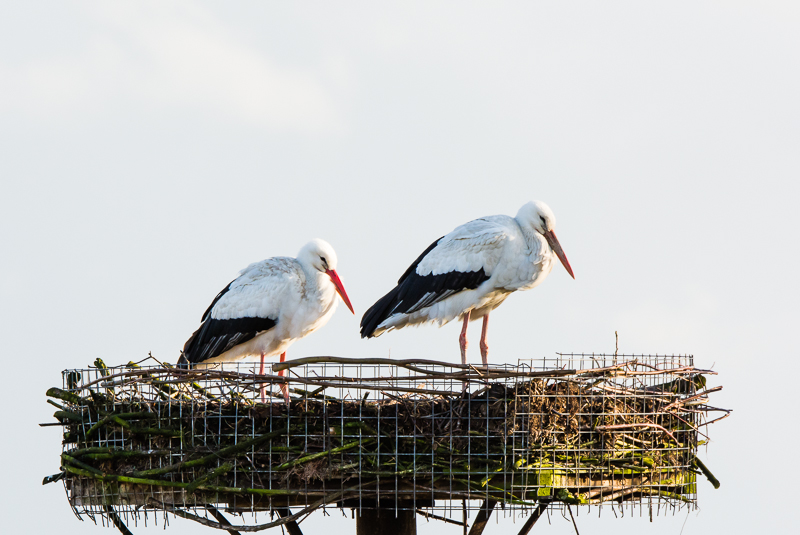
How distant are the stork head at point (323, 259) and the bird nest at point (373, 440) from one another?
6.89ft

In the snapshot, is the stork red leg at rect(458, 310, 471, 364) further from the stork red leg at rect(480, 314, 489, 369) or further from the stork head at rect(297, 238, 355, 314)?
the stork head at rect(297, 238, 355, 314)

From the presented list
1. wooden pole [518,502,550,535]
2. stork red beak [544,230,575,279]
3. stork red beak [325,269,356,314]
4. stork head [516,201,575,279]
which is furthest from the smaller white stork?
wooden pole [518,502,550,535]

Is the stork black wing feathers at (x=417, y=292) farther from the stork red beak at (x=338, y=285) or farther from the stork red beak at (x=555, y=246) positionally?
the stork red beak at (x=555, y=246)

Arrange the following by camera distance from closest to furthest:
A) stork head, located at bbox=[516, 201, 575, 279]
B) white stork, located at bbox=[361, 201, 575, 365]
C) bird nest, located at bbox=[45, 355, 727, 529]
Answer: bird nest, located at bbox=[45, 355, 727, 529] → white stork, located at bbox=[361, 201, 575, 365] → stork head, located at bbox=[516, 201, 575, 279]

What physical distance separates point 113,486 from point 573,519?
2815mm

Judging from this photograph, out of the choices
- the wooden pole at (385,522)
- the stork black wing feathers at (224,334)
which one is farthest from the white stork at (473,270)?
the wooden pole at (385,522)

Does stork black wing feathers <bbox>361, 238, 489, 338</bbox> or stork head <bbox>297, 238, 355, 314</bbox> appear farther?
stork head <bbox>297, 238, 355, 314</bbox>

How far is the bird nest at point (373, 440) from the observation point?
235 inches

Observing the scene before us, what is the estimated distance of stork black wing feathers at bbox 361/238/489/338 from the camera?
8.07 metres

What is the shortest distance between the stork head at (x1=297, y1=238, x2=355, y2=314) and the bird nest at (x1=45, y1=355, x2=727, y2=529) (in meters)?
2.10

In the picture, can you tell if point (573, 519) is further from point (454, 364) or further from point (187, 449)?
point (187, 449)

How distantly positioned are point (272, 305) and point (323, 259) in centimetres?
56

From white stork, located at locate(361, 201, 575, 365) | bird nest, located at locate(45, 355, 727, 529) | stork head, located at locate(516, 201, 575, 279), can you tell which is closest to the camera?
bird nest, located at locate(45, 355, 727, 529)

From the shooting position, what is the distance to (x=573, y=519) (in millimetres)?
6246
